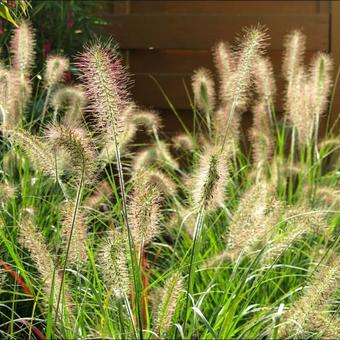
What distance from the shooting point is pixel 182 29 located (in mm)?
4727

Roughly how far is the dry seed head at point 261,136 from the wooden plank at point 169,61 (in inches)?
55.7

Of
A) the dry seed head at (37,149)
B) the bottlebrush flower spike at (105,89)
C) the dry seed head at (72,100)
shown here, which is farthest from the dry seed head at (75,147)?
the dry seed head at (72,100)

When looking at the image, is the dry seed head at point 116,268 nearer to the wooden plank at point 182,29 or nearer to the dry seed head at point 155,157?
the dry seed head at point 155,157

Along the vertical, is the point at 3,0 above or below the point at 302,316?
above

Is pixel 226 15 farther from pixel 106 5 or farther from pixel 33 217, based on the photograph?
pixel 33 217

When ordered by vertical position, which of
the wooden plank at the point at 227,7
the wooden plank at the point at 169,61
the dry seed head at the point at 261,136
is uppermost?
the wooden plank at the point at 227,7

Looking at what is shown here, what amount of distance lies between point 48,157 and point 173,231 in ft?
3.88

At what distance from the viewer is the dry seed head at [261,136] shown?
121 inches

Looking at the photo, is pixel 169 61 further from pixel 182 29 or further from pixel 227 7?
pixel 227 7

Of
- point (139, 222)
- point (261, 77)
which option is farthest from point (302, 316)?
point (261, 77)

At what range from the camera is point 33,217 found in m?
2.31

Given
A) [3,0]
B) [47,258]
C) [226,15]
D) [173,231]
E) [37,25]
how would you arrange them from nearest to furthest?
1. [47,258]
2. [3,0]
3. [173,231]
4. [37,25]
5. [226,15]

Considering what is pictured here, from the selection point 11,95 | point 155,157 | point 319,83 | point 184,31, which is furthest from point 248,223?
point 184,31

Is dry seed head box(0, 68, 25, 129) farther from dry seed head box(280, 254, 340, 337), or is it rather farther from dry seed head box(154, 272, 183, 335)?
→ dry seed head box(280, 254, 340, 337)
